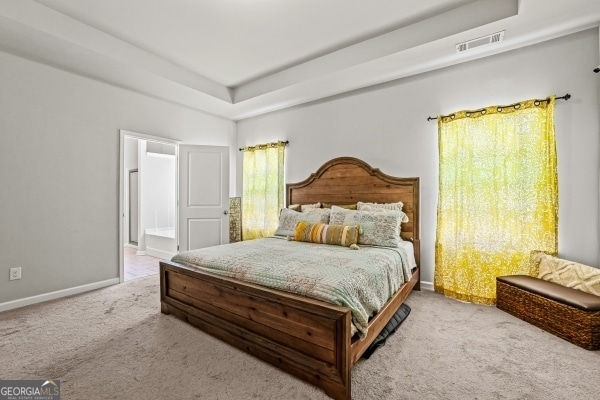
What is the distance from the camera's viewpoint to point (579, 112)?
8.33 ft

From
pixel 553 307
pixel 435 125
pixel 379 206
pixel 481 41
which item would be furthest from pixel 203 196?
pixel 553 307

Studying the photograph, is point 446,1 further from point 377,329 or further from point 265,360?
point 265,360

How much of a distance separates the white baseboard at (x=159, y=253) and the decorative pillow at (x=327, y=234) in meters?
3.10

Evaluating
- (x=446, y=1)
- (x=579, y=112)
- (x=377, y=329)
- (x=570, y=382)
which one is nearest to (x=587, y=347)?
(x=570, y=382)

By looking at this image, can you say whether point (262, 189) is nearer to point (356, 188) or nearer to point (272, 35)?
point (356, 188)

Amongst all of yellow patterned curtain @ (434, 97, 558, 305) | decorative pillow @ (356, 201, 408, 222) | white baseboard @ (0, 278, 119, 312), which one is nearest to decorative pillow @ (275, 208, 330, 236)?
decorative pillow @ (356, 201, 408, 222)

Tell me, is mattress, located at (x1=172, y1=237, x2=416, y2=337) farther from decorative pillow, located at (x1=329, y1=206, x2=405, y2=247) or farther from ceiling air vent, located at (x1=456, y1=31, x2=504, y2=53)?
ceiling air vent, located at (x1=456, y1=31, x2=504, y2=53)

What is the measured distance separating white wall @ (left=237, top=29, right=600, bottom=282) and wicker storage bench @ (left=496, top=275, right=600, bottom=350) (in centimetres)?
58

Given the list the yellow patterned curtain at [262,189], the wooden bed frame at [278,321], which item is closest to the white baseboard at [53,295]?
the wooden bed frame at [278,321]

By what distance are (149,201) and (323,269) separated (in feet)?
18.0

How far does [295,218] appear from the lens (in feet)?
12.0

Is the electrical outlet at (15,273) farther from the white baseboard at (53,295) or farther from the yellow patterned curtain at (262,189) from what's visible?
the yellow patterned curtain at (262,189)

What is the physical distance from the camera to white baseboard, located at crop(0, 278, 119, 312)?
109 inches

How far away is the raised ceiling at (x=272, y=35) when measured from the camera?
239cm
